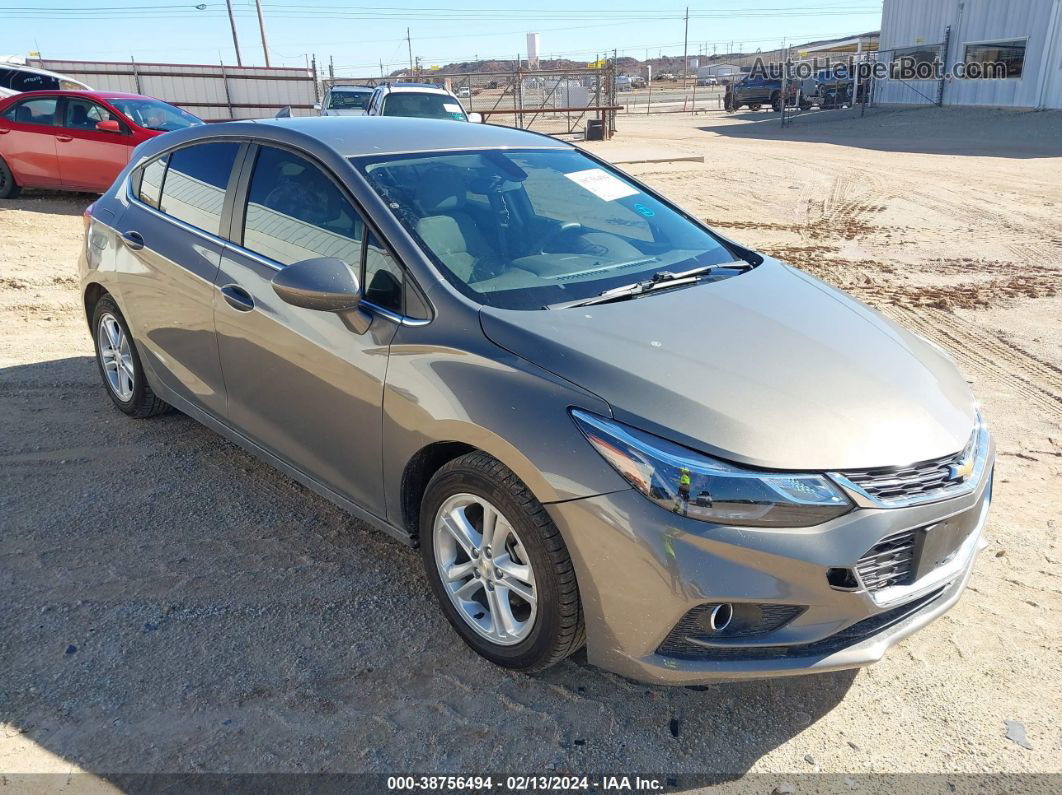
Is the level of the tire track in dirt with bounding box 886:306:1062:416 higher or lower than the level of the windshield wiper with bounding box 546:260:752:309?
lower

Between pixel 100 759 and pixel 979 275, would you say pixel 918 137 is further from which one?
pixel 100 759

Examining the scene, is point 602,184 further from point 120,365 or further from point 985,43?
point 985,43

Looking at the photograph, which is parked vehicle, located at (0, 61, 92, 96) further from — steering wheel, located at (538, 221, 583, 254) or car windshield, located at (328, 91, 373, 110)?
steering wheel, located at (538, 221, 583, 254)

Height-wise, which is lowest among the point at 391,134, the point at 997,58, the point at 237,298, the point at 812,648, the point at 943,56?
the point at 812,648

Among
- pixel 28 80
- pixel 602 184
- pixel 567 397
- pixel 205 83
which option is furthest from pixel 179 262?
pixel 205 83

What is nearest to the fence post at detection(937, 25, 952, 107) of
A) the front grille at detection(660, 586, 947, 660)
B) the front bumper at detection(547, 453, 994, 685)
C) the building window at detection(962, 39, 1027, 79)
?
the building window at detection(962, 39, 1027, 79)

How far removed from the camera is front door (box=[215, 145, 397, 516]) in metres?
3.00

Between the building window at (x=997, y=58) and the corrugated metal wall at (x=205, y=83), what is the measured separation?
75.9 ft

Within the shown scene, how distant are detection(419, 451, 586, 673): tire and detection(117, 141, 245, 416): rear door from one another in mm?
1534

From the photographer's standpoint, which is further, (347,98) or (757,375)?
(347,98)

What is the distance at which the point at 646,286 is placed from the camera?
10.3ft

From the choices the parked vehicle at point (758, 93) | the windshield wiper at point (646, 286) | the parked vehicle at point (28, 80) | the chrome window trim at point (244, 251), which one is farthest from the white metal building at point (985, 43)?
the chrome window trim at point (244, 251)

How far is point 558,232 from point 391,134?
0.86 m

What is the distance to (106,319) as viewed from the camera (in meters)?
4.75
